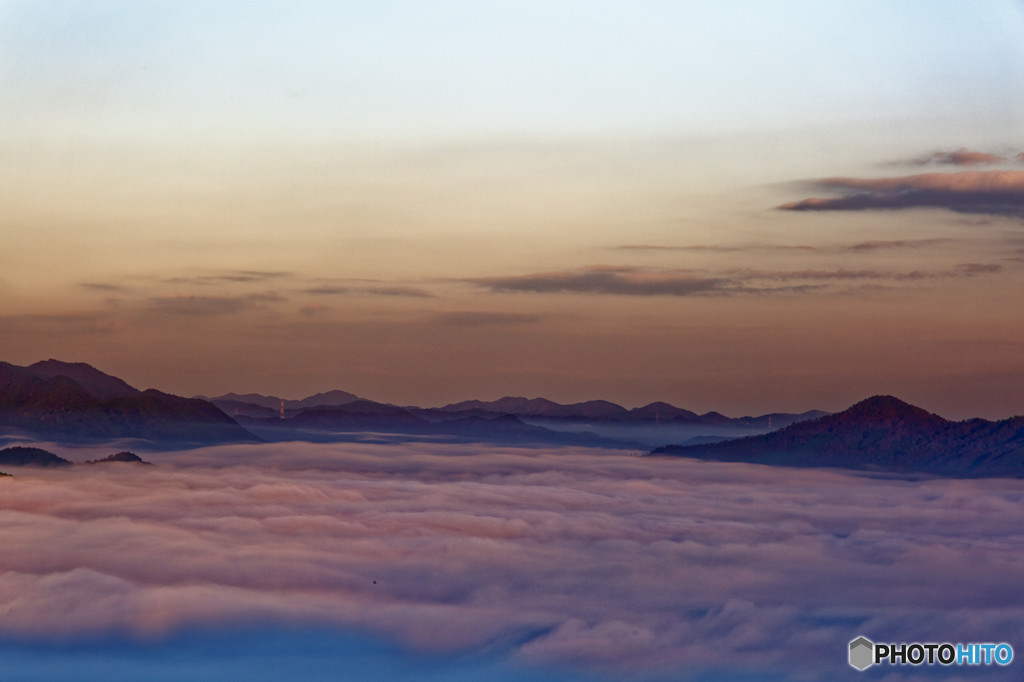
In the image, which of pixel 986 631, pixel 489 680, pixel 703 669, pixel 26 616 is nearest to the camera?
pixel 986 631

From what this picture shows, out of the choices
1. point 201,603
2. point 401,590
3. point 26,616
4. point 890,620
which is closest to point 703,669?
point 890,620

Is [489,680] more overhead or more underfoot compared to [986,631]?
more underfoot

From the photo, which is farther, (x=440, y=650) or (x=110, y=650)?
(x=110, y=650)

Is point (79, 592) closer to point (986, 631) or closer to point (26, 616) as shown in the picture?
point (26, 616)

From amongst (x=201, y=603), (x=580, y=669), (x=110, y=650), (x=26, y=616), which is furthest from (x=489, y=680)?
(x=26, y=616)

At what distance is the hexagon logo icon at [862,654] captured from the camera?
65750 millimetres

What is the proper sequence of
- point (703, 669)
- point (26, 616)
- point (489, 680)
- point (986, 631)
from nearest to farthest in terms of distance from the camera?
1. point (986, 631)
2. point (703, 669)
3. point (489, 680)
4. point (26, 616)

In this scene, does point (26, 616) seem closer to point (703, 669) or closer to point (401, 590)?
point (401, 590)

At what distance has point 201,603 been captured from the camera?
19662 centimetres

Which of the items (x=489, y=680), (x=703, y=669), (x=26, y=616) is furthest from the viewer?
(x=26, y=616)

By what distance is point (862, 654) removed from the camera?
65.3 metres

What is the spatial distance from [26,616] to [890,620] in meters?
140

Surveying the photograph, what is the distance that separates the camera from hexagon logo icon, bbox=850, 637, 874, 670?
216ft

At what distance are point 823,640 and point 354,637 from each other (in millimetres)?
81228
